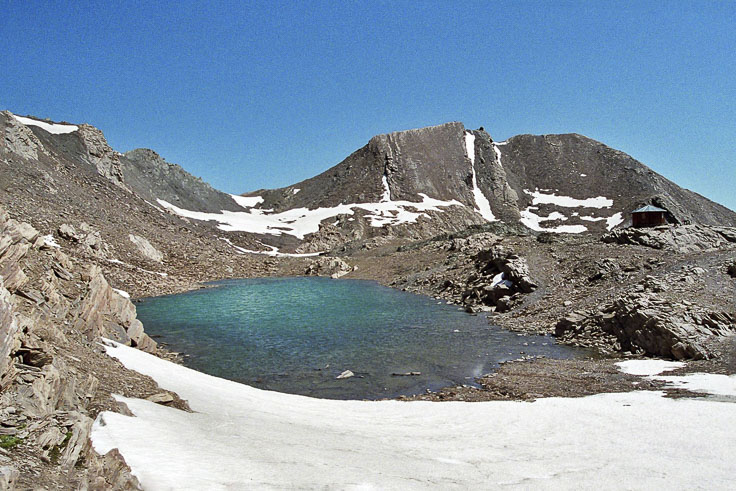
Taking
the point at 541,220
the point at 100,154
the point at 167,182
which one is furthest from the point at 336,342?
the point at 541,220

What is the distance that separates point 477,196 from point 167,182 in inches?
2716

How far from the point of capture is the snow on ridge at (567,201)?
9988 centimetres

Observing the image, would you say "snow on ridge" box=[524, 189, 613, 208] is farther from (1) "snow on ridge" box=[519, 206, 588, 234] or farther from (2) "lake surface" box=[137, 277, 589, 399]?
(2) "lake surface" box=[137, 277, 589, 399]

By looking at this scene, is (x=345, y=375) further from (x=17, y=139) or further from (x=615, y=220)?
(x=615, y=220)

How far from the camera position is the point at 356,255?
A: 6862 centimetres

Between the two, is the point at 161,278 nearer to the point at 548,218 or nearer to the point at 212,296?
the point at 212,296

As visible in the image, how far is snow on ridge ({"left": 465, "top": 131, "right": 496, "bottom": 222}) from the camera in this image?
105550 mm

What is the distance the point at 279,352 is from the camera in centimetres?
2052

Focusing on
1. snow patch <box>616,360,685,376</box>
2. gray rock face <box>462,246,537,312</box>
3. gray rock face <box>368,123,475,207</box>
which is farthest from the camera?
gray rock face <box>368,123,475,207</box>

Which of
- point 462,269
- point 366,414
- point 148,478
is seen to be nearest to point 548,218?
point 462,269

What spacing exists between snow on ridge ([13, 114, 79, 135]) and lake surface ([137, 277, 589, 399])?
43545 mm

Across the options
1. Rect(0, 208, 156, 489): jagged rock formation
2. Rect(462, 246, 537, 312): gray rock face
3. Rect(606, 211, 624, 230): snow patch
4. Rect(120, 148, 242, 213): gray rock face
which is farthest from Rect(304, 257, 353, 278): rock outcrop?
Rect(606, 211, 624, 230): snow patch

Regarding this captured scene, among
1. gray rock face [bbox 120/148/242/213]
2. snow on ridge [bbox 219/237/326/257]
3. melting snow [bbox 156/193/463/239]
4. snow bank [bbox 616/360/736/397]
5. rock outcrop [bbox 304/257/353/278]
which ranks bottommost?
snow bank [bbox 616/360/736/397]

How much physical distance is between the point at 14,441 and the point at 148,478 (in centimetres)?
149
